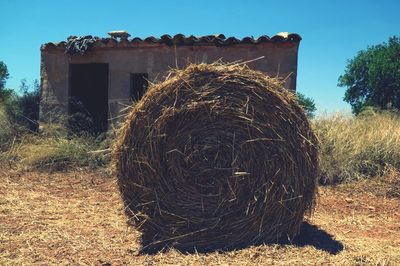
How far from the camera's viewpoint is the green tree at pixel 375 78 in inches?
784

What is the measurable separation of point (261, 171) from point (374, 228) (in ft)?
6.20

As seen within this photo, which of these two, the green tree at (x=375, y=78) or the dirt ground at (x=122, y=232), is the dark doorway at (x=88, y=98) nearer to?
the dirt ground at (x=122, y=232)

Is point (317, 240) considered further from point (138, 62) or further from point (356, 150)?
point (138, 62)

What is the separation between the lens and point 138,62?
9.55 m

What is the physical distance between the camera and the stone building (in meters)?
8.41

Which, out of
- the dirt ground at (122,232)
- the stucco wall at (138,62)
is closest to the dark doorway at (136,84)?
the stucco wall at (138,62)

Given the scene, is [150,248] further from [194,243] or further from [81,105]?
[81,105]

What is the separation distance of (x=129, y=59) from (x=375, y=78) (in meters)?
14.2

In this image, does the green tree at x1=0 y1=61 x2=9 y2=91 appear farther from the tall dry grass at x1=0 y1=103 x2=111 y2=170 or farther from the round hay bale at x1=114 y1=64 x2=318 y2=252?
the round hay bale at x1=114 y1=64 x2=318 y2=252

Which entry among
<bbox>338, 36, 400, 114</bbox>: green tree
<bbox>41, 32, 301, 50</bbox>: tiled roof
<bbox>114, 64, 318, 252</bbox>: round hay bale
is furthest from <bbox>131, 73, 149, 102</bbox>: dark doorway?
<bbox>338, 36, 400, 114</bbox>: green tree

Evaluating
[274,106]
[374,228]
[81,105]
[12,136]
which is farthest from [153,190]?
[12,136]

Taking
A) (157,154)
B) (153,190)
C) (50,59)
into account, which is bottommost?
(153,190)

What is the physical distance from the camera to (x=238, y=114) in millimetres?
4332

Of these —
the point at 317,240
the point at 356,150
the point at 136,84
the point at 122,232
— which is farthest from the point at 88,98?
the point at 317,240
